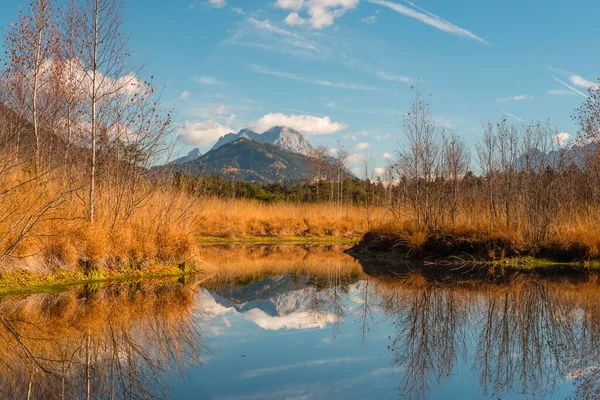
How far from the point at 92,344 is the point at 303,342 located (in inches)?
100

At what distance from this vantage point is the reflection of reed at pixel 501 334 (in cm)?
513

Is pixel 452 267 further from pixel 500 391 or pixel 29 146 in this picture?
pixel 29 146

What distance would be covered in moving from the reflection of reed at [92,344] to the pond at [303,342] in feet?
0.06

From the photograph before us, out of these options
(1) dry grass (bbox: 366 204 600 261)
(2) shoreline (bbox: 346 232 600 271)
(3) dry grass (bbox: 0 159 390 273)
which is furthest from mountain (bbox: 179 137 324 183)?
(3) dry grass (bbox: 0 159 390 273)

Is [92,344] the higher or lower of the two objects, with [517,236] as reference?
lower

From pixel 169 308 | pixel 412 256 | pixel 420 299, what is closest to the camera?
pixel 169 308

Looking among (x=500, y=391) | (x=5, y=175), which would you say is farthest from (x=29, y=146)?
(x=500, y=391)

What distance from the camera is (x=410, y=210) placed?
19.4 m

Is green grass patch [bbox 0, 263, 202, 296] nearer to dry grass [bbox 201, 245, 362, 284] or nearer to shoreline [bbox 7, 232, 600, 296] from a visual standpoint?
shoreline [bbox 7, 232, 600, 296]

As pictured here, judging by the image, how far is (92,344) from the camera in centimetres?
579

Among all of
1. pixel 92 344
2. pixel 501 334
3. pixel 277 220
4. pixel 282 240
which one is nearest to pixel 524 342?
pixel 501 334

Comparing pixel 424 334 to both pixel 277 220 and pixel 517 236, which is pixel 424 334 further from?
pixel 277 220

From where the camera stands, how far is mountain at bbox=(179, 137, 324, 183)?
12694cm

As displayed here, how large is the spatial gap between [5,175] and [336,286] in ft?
23.2
